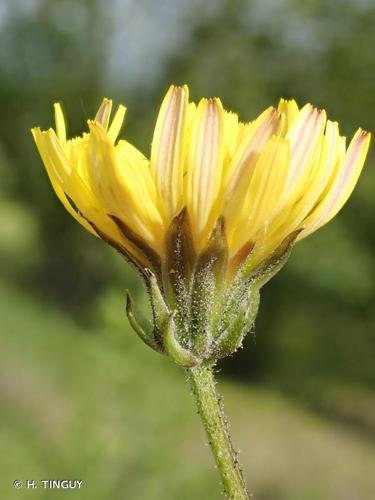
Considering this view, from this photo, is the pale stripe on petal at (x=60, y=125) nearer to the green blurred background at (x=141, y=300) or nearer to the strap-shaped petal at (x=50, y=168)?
the strap-shaped petal at (x=50, y=168)

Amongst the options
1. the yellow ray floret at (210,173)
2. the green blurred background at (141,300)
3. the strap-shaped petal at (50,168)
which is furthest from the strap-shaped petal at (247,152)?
the green blurred background at (141,300)

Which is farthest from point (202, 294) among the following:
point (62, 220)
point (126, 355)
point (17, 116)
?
point (17, 116)

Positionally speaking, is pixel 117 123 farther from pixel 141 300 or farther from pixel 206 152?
pixel 141 300

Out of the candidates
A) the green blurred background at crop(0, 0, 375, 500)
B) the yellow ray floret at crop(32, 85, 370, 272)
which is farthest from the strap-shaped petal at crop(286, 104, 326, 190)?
the green blurred background at crop(0, 0, 375, 500)

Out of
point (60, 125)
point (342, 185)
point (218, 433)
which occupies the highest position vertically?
point (60, 125)

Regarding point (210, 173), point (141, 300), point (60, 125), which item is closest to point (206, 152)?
point (210, 173)

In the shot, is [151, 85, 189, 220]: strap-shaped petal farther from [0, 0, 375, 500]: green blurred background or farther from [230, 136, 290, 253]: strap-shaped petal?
[0, 0, 375, 500]: green blurred background
